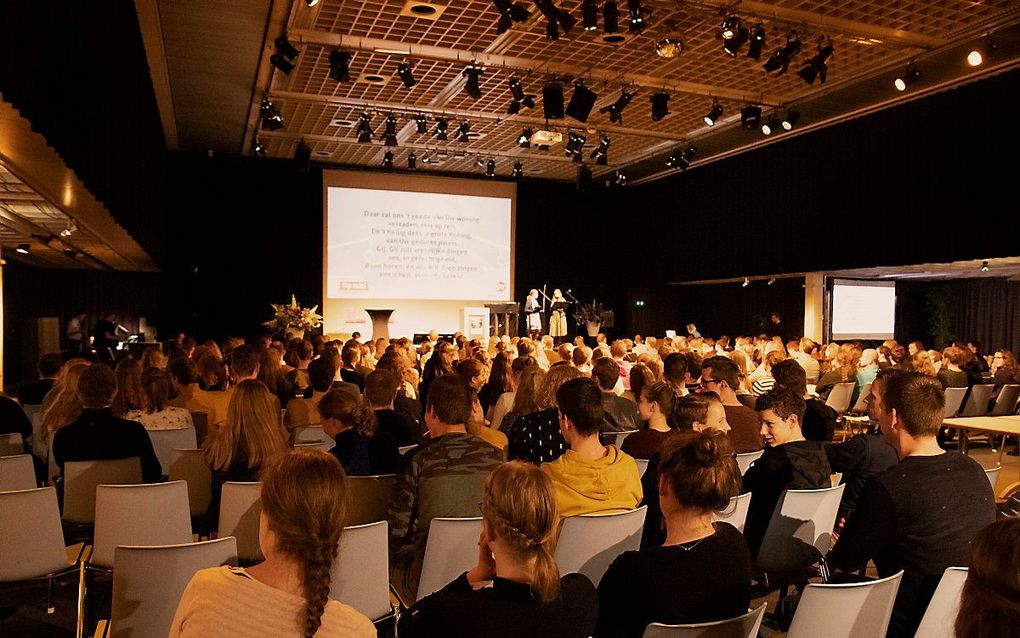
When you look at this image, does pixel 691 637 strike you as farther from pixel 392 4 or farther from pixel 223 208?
pixel 223 208

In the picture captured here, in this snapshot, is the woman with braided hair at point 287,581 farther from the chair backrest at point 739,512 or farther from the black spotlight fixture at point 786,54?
the black spotlight fixture at point 786,54

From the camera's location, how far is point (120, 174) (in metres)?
8.20

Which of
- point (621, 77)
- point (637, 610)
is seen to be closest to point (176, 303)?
point (621, 77)

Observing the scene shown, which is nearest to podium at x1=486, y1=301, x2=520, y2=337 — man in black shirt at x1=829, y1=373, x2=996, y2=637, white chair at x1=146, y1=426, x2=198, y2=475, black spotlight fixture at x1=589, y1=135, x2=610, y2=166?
black spotlight fixture at x1=589, y1=135, x2=610, y2=166

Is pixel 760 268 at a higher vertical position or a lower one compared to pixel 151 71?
→ lower

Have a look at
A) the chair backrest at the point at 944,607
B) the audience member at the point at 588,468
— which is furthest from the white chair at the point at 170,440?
the chair backrest at the point at 944,607

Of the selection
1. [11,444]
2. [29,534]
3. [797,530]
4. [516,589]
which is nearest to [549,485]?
[516,589]

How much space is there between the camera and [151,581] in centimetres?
270

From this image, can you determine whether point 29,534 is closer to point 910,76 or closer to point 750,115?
point 910,76

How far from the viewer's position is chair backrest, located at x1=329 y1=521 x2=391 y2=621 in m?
2.93

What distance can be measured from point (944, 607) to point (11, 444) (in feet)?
17.6

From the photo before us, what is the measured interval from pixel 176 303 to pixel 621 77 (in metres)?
11.5

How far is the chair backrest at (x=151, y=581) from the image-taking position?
2664 mm

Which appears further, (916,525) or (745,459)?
(745,459)
